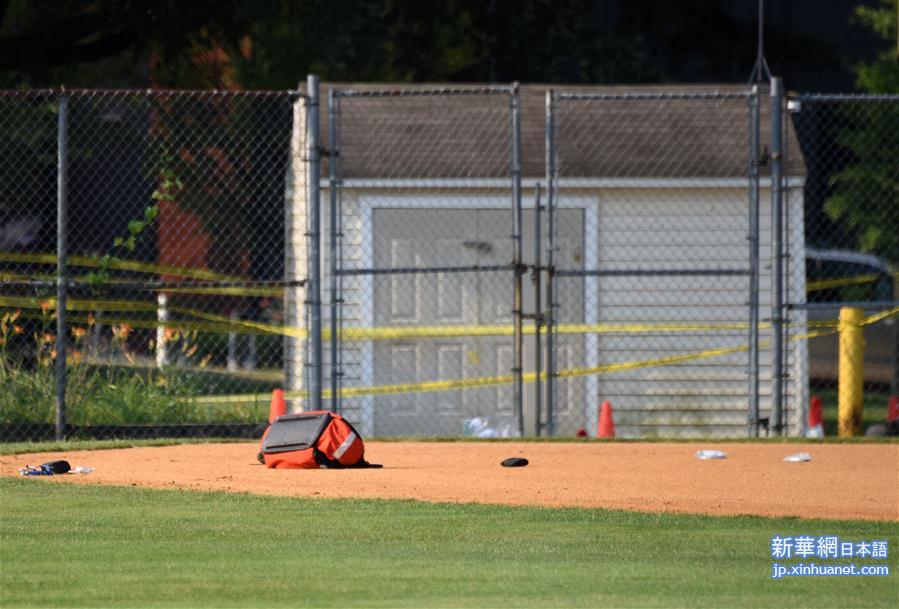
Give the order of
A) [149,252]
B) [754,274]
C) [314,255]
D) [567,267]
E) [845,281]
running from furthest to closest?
1. [149,252]
2. [845,281]
3. [567,267]
4. [754,274]
5. [314,255]

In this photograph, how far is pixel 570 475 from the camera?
1177 cm

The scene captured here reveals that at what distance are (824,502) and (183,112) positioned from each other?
1643 cm

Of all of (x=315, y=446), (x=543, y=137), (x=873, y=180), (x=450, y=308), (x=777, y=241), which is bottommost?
(x=315, y=446)

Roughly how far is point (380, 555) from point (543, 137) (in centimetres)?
1089

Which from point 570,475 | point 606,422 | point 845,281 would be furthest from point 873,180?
point 570,475

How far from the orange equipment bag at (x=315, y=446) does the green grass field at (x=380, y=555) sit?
1.59 meters

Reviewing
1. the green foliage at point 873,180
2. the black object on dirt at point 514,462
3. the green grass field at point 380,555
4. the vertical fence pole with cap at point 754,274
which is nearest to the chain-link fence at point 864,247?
the green foliage at point 873,180

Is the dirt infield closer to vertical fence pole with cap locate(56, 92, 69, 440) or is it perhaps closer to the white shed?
vertical fence pole with cap locate(56, 92, 69, 440)

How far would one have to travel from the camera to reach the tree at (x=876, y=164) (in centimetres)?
2292

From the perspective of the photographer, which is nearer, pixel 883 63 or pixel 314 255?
pixel 314 255

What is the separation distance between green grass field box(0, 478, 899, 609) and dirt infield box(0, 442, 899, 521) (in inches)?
21.4

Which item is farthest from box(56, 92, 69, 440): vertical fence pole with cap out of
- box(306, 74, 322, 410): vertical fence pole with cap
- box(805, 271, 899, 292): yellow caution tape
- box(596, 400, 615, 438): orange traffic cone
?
box(805, 271, 899, 292): yellow caution tape

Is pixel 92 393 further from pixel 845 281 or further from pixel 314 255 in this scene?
pixel 845 281

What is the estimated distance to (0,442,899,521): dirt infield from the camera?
1035 centimetres
